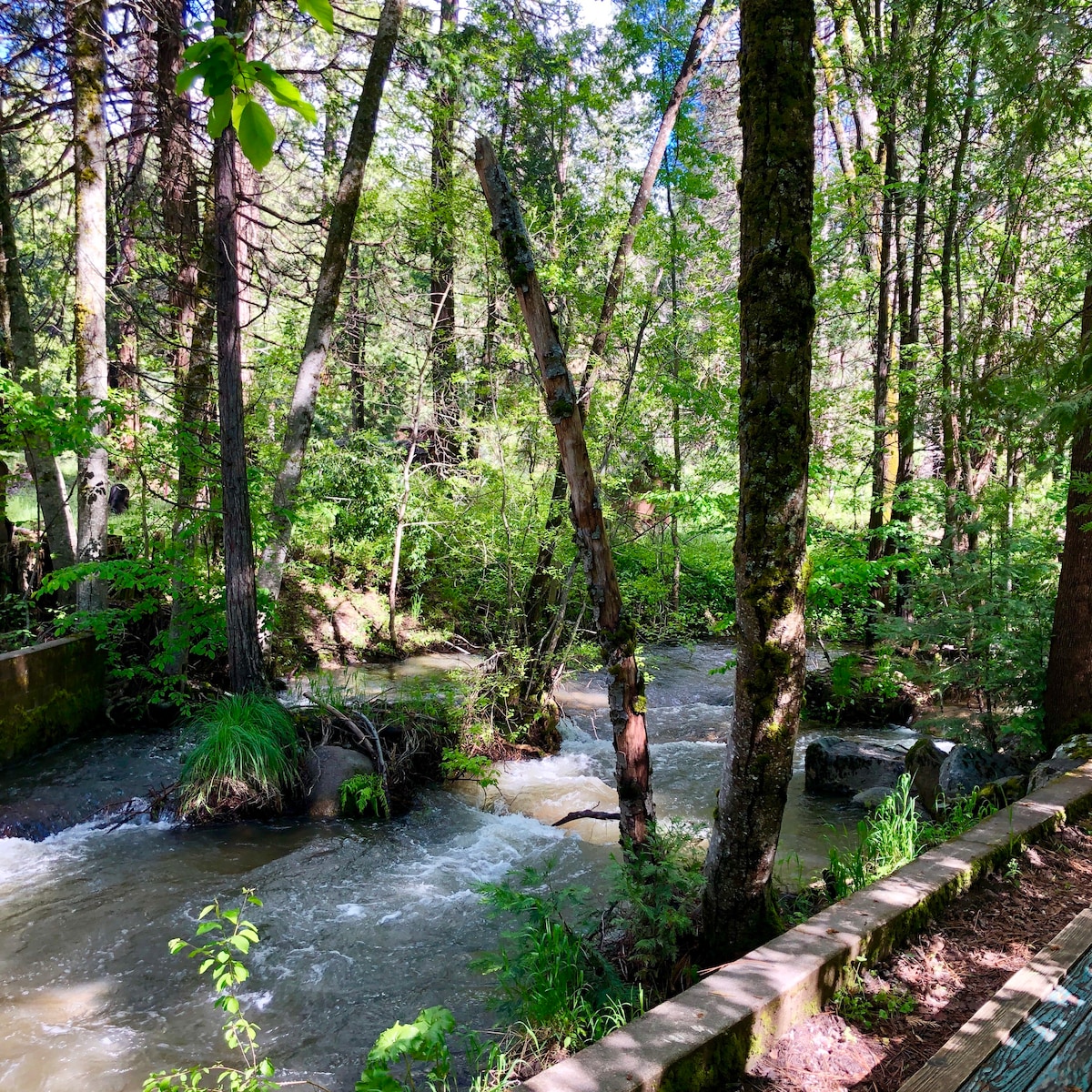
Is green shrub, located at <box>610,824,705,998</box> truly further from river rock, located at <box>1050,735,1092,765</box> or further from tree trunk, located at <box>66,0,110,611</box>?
tree trunk, located at <box>66,0,110,611</box>

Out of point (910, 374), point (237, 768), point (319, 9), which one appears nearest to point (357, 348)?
point (237, 768)

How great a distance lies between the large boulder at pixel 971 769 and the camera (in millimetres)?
5832

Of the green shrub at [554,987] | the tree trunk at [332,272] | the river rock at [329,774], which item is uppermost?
the tree trunk at [332,272]

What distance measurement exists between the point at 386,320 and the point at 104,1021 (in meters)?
11.1

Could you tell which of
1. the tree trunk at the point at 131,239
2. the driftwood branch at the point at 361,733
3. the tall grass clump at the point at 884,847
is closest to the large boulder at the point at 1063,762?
the tall grass clump at the point at 884,847

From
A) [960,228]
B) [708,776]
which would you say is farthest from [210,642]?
[960,228]

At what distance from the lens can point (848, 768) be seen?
7184 mm

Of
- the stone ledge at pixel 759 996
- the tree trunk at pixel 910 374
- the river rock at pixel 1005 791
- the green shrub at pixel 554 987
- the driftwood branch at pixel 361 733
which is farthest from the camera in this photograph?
the tree trunk at pixel 910 374

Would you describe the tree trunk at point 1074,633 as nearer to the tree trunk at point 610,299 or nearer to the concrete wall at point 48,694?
the tree trunk at point 610,299

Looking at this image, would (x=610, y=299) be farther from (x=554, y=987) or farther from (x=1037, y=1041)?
(x=1037, y=1041)

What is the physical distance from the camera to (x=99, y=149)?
840cm

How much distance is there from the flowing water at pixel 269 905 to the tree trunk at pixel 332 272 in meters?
3.04

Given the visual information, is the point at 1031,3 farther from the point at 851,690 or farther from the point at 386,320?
the point at 386,320

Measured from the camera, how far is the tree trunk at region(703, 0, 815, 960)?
2934mm
